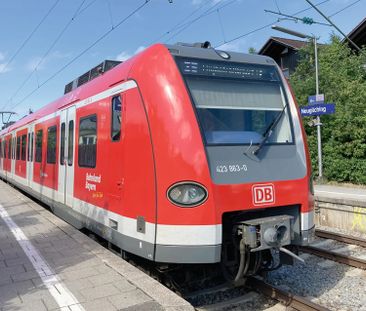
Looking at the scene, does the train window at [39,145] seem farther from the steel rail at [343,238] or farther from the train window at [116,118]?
the steel rail at [343,238]

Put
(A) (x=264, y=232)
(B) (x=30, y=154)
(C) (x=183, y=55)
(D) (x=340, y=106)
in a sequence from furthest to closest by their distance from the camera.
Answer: (D) (x=340, y=106) < (B) (x=30, y=154) < (C) (x=183, y=55) < (A) (x=264, y=232)

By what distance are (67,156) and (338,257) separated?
5.04 meters

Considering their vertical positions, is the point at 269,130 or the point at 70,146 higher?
the point at 269,130

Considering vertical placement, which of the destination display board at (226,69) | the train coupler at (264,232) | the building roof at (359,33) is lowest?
the train coupler at (264,232)

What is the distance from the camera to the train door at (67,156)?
749 cm

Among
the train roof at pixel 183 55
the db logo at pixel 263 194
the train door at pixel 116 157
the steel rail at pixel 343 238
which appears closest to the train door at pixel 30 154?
the train roof at pixel 183 55

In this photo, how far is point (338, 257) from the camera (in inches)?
274

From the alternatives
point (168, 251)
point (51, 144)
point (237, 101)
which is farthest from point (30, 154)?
point (168, 251)

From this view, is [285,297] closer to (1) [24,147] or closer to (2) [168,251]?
(2) [168,251]

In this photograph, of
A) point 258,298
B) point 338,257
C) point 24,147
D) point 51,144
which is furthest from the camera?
point 24,147

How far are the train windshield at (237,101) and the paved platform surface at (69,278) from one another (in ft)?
5.69

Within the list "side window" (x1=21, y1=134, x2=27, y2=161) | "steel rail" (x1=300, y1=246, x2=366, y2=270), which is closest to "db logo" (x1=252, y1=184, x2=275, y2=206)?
"steel rail" (x1=300, y1=246, x2=366, y2=270)

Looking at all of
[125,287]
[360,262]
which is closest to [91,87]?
[125,287]

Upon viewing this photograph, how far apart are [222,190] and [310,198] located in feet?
4.31
